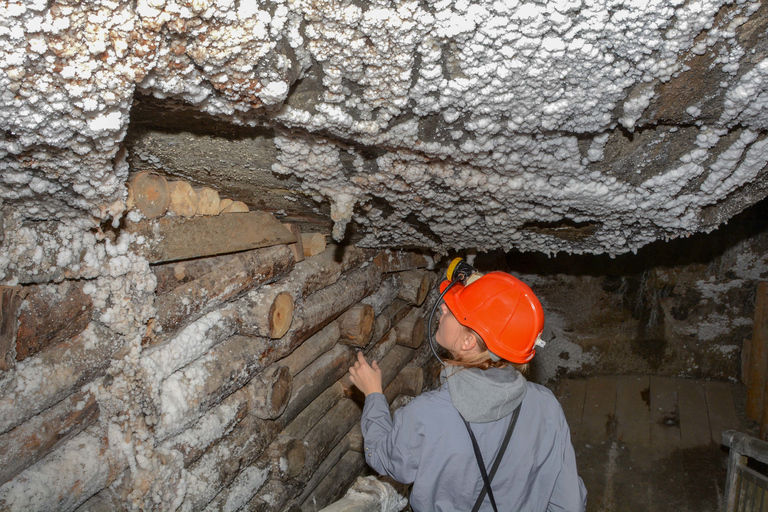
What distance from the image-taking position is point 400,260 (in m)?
4.07

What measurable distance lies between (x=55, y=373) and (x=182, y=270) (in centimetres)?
63

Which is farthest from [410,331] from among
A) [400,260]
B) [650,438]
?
[650,438]

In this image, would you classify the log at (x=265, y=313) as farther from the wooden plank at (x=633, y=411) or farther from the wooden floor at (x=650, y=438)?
the wooden plank at (x=633, y=411)

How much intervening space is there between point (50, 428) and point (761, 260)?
20.4 ft

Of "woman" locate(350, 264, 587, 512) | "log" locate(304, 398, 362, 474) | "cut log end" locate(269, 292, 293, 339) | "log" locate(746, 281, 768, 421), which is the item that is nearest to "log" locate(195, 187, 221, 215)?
"cut log end" locate(269, 292, 293, 339)

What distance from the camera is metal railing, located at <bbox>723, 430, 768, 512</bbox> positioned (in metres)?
3.13

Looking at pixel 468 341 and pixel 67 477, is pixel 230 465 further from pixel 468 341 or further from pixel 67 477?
pixel 468 341

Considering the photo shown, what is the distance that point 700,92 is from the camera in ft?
4.12

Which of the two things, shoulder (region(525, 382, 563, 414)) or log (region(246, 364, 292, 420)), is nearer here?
shoulder (region(525, 382, 563, 414))

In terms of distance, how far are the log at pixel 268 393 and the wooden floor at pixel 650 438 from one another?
391 centimetres

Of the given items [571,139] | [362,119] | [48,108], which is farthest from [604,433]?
[48,108]

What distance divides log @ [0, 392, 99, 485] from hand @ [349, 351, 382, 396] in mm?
1195

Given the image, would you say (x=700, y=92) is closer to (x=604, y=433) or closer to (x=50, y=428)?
(x=50, y=428)

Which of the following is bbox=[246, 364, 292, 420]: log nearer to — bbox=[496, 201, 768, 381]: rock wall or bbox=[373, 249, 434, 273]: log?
bbox=[373, 249, 434, 273]: log
